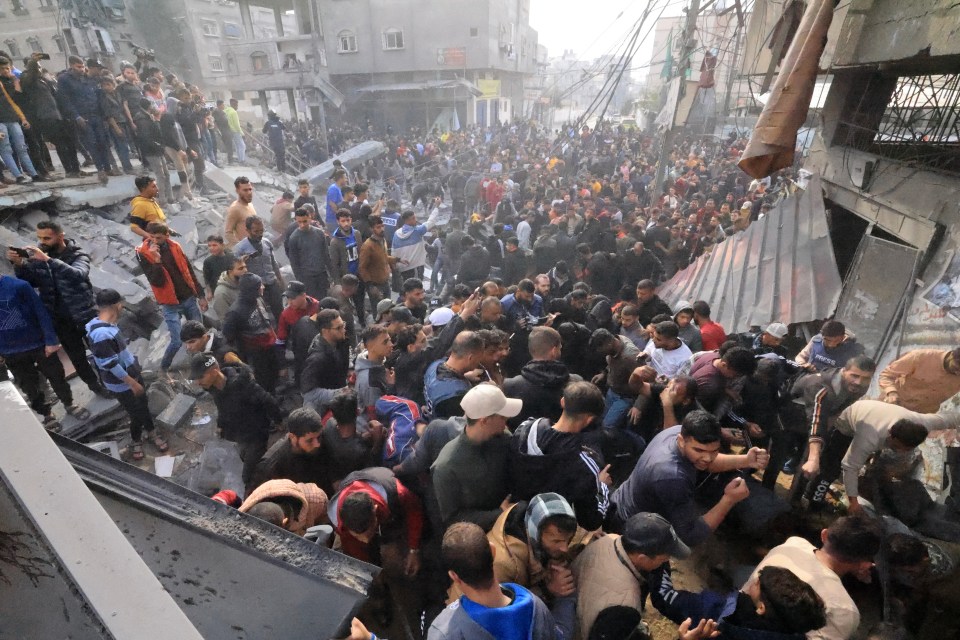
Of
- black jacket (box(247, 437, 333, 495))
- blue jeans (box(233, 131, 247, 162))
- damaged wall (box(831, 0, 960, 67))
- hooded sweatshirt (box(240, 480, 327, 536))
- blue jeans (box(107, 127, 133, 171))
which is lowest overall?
black jacket (box(247, 437, 333, 495))

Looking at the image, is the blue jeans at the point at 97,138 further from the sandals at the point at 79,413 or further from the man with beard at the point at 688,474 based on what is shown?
the man with beard at the point at 688,474

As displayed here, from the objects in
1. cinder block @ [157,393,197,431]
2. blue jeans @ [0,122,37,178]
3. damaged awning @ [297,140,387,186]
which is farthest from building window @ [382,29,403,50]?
cinder block @ [157,393,197,431]

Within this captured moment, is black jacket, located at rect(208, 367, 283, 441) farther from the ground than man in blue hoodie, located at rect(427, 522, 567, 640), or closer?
closer

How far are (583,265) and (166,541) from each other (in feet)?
22.2

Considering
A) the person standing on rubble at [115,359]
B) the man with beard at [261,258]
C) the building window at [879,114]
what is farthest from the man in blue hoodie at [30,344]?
the building window at [879,114]

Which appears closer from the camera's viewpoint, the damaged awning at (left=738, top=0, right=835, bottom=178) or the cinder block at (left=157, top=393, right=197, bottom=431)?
the damaged awning at (left=738, top=0, right=835, bottom=178)

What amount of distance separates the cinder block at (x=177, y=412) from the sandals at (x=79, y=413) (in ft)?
2.28

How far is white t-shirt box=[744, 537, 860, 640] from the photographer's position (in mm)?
2125

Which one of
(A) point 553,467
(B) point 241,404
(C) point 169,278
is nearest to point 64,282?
(C) point 169,278

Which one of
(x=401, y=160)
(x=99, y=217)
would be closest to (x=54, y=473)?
(x=99, y=217)

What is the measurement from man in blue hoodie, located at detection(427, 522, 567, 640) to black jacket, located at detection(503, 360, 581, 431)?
1723 mm

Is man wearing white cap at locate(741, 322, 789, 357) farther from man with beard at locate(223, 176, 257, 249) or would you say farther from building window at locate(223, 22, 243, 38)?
building window at locate(223, 22, 243, 38)

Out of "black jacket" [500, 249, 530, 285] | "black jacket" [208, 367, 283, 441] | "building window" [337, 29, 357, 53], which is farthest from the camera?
"building window" [337, 29, 357, 53]

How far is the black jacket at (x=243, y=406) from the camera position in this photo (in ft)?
12.0
